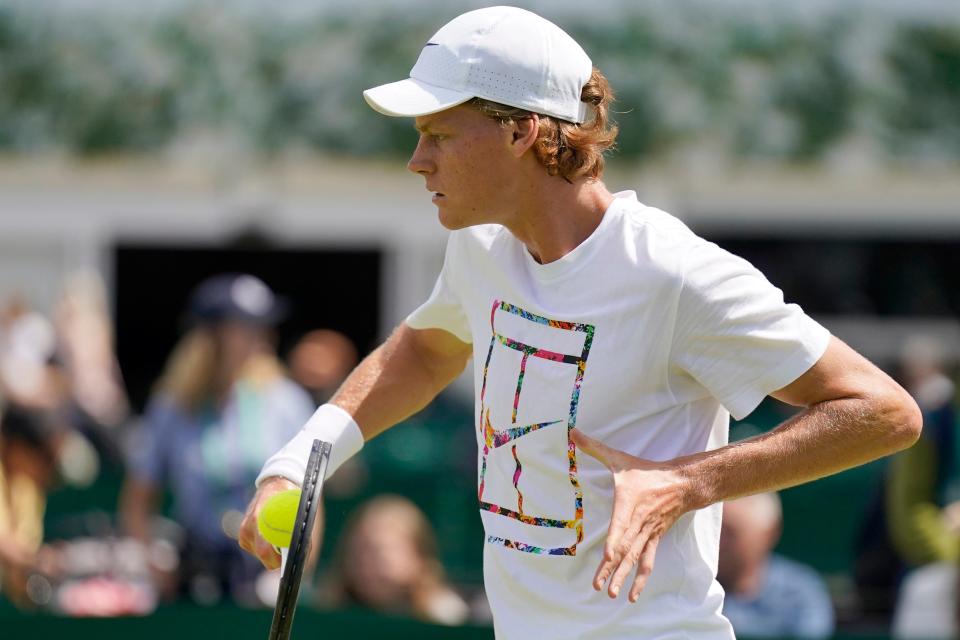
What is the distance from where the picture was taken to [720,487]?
2832mm

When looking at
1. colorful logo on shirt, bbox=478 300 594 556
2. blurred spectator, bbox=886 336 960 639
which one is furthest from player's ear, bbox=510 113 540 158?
blurred spectator, bbox=886 336 960 639

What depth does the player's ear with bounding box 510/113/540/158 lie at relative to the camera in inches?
118

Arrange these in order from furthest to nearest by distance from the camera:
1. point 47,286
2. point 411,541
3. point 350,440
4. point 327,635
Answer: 1. point 47,286
2. point 411,541
3. point 327,635
4. point 350,440

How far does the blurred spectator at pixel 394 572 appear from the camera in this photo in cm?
636

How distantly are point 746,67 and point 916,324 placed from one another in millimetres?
2923

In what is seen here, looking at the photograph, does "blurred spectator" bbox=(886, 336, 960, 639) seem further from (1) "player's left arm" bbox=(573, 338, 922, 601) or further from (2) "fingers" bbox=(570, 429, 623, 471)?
(2) "fingers" bbox=(570, 429, 623, 471)

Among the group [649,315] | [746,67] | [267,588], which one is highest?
[649,315]

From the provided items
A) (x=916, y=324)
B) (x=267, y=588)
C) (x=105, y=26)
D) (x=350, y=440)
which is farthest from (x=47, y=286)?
(x=350, y=440)

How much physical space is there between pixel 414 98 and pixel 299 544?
0.89 m

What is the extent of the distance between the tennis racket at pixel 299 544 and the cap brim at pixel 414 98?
2.30ft

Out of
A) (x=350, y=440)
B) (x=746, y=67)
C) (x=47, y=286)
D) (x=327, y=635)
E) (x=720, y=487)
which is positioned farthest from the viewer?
(x=47, y=286)

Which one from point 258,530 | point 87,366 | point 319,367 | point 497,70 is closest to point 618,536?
point 258,530

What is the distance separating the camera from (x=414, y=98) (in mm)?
2971

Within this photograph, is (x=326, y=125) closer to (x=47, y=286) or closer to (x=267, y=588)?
(x=47, y=286)
